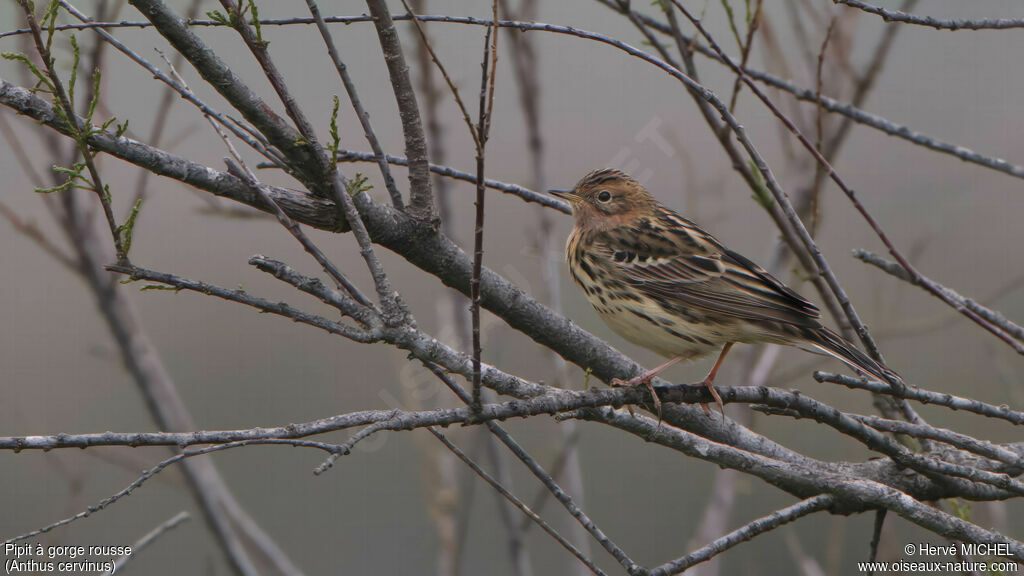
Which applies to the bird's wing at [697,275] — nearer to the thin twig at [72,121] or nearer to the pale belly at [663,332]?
the pale belly at [663,332]

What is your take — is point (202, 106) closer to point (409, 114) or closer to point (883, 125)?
point (409, 114)

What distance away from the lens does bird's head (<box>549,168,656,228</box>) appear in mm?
6270

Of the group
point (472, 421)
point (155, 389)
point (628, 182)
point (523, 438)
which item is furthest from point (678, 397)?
point (523, 438)

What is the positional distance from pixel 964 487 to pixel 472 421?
245 cm

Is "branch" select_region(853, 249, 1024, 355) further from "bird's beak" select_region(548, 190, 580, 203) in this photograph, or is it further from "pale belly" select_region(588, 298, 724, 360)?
"bird's beak" select_region(548, 190, 580, 203)

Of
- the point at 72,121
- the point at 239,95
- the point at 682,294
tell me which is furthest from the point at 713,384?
the point at 72,121

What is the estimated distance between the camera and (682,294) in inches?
200

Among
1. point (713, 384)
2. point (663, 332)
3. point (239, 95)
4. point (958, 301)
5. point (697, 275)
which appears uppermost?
point (697, 275)

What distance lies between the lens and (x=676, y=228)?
611cm

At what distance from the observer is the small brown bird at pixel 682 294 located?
185 inches

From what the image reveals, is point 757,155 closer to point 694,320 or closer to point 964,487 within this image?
point 694,320

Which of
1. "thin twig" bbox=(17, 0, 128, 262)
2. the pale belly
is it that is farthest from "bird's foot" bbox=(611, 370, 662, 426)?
"thin twig" bbox=(17, 0, 128, 262)

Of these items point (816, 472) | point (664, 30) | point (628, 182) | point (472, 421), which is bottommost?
point (472, 421)

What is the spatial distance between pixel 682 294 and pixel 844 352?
41.3 inches
